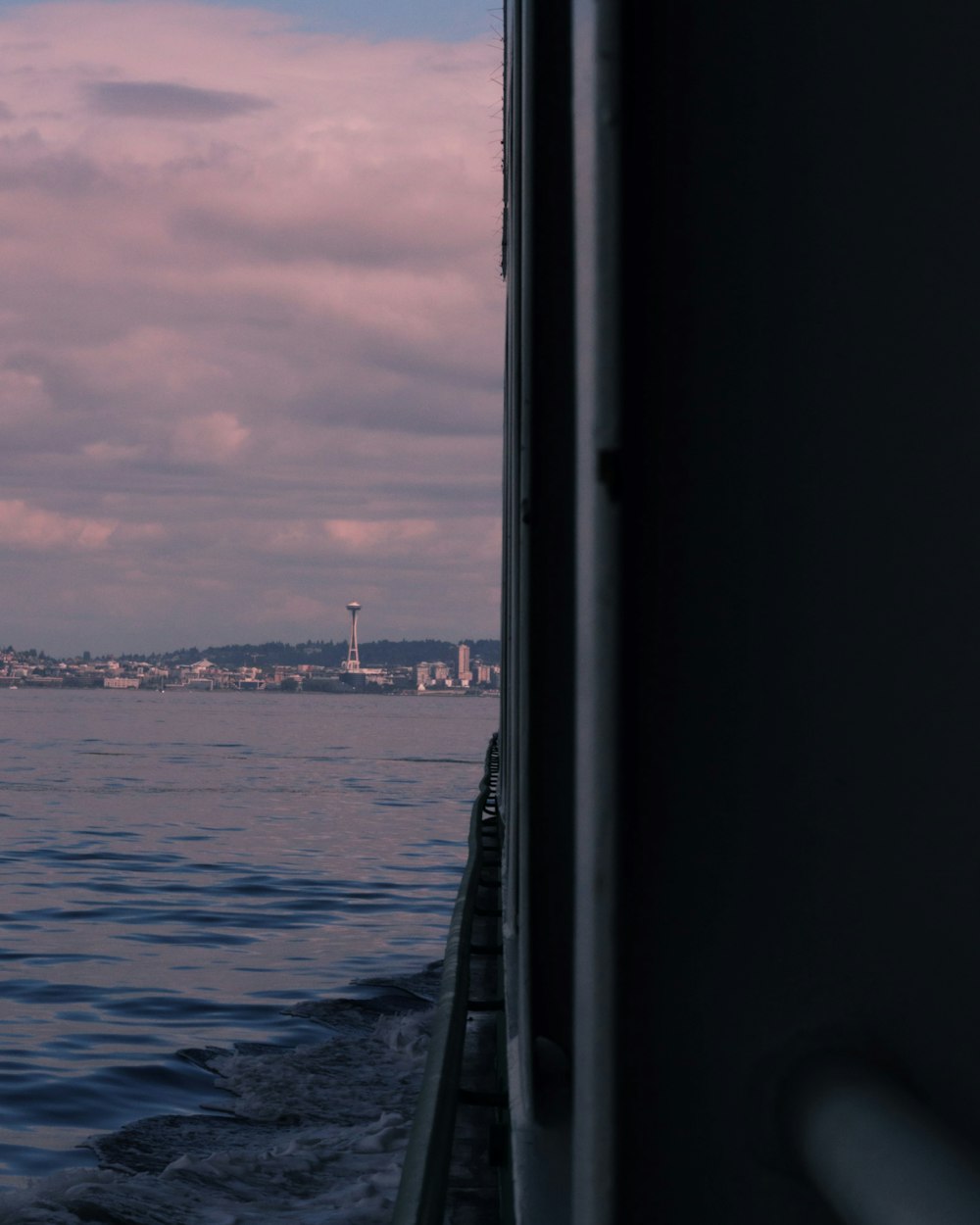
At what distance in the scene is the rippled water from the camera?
11.7 m

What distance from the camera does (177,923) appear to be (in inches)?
794

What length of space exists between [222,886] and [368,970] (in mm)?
8112

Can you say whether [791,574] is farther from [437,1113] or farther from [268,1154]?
[268,1154]

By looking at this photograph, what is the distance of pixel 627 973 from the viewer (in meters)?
1.04

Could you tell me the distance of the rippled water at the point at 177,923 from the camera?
11711 millimetres

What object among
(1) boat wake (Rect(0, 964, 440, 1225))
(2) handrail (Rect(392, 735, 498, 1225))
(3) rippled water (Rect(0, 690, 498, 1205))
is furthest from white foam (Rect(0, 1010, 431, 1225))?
(2) handrail (Rect(392, 735, 498, 1225))

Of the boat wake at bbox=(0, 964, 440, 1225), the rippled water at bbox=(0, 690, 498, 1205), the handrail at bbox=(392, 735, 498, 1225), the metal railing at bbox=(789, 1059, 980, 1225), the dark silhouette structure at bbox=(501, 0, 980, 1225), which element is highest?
the dark silhouette structure at bbox=(501, 0, 980, 1225)

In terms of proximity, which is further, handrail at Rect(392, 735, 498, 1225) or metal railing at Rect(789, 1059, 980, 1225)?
handrail at Rect(392, 735, 498, 1225)

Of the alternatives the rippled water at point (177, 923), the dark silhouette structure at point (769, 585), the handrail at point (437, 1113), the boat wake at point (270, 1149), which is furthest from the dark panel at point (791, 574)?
the rippled water at point (177, 923)

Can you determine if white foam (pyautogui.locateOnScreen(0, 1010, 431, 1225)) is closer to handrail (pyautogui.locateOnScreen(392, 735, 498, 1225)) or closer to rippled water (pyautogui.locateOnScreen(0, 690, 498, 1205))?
rippled water (pyautogui.locateOnScreen(0, 690, 498, 1205))

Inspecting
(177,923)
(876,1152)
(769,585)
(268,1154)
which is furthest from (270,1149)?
(177,923)

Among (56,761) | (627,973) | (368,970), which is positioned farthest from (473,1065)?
(56,761)

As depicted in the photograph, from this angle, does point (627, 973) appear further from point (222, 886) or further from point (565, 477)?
point (222, 886)

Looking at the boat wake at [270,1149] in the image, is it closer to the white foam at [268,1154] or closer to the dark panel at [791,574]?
the white foam at [268,1154]
